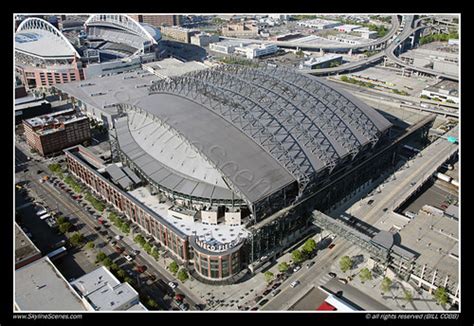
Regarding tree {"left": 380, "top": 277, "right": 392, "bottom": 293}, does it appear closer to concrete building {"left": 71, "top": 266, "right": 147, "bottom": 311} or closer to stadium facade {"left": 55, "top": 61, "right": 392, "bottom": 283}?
stadium facade {"left": 55, "top": 61, "right": 392, "bottom": 283}

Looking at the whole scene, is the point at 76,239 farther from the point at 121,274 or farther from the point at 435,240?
the point at 435,240

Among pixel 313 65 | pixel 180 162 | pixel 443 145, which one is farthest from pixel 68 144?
pixel 313 65

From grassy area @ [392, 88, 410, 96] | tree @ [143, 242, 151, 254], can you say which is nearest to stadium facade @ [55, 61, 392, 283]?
tree @ [143, 242, 151, 254]

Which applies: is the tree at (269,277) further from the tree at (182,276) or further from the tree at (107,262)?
the tree at (107,262)

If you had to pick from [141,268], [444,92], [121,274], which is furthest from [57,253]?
[444,92]

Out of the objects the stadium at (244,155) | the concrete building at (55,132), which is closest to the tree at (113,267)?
the stadium at (244,155)

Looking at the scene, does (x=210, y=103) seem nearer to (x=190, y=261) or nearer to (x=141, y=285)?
(x=190, y=261)
